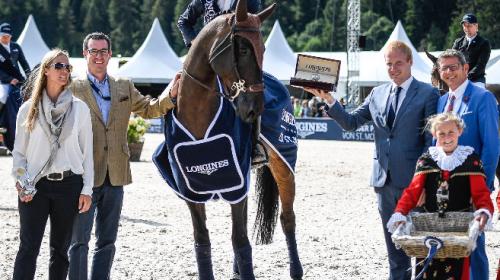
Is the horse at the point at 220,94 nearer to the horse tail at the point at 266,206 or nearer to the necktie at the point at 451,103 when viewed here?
the necktie at the point at 451,103

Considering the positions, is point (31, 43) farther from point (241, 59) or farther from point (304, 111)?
point (241, 59)

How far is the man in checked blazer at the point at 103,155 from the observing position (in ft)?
20.7

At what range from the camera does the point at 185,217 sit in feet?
36.3

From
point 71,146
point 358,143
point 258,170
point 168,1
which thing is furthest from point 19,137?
point 168,1

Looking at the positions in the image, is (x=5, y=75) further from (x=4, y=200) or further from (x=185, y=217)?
(x=185, y=217)

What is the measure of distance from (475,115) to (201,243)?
2344mm

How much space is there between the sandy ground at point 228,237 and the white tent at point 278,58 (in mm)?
19500

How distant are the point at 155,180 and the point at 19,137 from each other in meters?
9.78

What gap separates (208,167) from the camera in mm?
6477

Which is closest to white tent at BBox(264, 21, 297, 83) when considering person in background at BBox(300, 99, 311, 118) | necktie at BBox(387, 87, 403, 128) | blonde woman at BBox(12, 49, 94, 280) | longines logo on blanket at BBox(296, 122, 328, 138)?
person in background at BBox(300, 99, 311, 118)

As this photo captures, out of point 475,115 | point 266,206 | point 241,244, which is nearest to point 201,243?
point 241,244

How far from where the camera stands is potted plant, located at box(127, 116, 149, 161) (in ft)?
60.7

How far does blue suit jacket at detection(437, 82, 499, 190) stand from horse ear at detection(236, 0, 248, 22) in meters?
1.66

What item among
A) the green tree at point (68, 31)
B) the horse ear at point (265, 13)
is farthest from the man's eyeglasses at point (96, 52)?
the green tree at point (68, 31)
